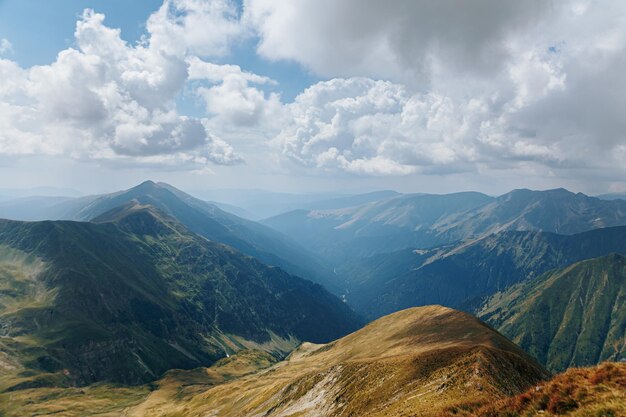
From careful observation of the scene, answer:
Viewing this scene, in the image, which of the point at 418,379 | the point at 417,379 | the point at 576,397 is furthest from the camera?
the point at 417,379

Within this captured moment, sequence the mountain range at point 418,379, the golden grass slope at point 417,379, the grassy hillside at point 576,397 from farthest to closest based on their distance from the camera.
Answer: the golden grass slope at point 417,379
the mountain range at point 418,379
the grassy hillside at point 576,397

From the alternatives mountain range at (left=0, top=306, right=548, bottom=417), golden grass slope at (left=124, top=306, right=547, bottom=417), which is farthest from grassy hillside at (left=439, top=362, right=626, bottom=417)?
golden grass slope at (left=124, top=306, right=547, bottom=417)

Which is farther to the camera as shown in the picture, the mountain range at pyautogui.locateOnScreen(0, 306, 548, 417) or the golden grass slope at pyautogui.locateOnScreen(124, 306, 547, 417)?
the golden grass slope at pyautogui.locateOnScreen(124, 306, 547, 417)

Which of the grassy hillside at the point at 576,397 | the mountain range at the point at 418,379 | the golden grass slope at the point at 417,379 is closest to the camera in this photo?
the grassy hillside at the point at 576,397

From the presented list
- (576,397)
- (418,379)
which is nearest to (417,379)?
(418,379)

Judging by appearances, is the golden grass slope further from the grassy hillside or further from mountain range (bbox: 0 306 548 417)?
the grassy hillside

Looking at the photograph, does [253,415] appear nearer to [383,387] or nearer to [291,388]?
[291,388]

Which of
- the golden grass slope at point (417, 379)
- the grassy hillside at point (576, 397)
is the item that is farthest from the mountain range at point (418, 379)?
the grassy hillside at point (576, 397)

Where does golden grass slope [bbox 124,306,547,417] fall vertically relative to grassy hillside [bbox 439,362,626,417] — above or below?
below

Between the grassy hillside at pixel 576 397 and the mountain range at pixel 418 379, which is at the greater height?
the grassy hillside at pixel 576 397

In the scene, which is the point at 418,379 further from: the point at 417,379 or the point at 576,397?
the point at 576,397

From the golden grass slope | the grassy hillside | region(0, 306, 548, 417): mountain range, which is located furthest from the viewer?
the golden grass slope

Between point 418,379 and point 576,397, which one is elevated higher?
point 576,397

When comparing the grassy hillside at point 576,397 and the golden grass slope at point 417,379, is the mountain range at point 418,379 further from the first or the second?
the grassy hillside at point 576,397
